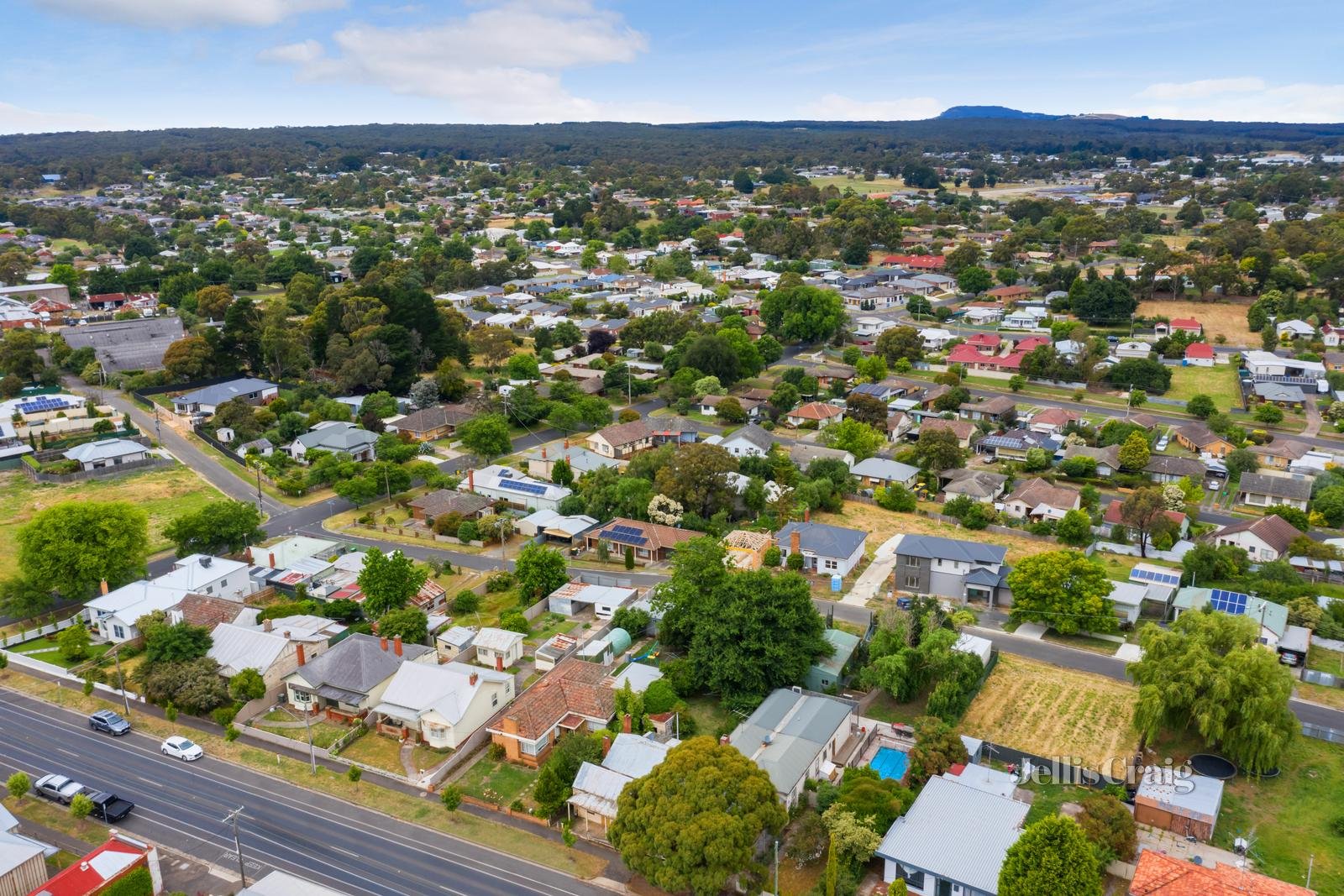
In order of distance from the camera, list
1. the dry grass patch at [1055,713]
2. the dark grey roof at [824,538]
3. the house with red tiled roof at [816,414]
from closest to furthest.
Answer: the dry grass patch at [1055,713] < the dark grey roof at [824,538] < the house with red tiled roof at [816,414]

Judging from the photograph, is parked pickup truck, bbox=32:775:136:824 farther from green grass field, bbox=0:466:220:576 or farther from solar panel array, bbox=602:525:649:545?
solar panel array, bbox=602:525:649:545

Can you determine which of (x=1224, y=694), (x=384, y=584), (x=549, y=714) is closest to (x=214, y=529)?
(x=384, y=584)

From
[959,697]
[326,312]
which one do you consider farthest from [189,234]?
[959,697]

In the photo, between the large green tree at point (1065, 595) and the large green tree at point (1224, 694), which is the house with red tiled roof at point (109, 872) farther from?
the large green tree at point (1065, 595)

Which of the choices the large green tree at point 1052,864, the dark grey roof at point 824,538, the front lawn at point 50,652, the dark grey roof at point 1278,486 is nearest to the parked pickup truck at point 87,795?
the front lawn at point 50,652

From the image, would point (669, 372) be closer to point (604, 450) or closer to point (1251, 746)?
point (604, 450)

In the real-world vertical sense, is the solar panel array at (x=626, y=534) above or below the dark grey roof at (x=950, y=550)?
below
